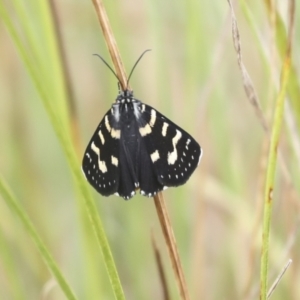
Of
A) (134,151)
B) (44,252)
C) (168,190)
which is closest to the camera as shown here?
(44,252)

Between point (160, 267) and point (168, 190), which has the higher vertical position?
point (168, 190)

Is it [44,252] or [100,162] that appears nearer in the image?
[44,252]

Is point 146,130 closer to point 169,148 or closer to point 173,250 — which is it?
point 169,148

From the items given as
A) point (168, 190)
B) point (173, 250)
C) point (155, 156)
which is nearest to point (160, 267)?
point (173, 250)

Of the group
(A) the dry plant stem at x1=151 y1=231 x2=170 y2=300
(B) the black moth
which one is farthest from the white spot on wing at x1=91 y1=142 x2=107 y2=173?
(A) the dry plant stem at x1=151 y1=231 x2=170 y2=300

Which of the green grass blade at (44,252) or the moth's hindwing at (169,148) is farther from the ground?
the moth's hindwing at (169,148)

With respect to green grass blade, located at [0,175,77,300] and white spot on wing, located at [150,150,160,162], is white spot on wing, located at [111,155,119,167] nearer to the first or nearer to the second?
white spot on wing, located at [150,150,160,162]

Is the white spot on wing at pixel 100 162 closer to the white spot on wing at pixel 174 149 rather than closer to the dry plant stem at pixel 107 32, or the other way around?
the white spot on wing at pixel 174 149

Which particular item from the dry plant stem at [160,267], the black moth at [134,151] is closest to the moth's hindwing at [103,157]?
the black moth at [134,151]
